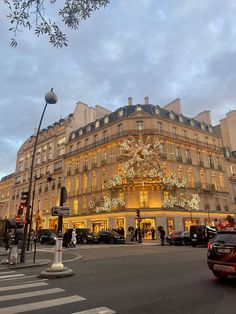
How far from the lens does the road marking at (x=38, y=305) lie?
14.8 feet

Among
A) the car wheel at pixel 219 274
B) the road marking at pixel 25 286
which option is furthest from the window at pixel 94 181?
the car wheel at pixel 219 274

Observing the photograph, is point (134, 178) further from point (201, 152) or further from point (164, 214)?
point (201, 152)

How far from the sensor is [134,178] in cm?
3269

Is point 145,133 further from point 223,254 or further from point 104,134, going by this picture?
point 223,254

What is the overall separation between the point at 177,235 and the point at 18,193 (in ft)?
134

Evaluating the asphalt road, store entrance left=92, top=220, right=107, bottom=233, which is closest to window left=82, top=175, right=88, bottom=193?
store entrance left=92, top=220, right=107, bottom=233

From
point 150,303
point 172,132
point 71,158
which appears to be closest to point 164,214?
point 172,132

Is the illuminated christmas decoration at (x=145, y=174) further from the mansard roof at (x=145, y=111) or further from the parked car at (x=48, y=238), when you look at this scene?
the parked car at (x=48, y=238)

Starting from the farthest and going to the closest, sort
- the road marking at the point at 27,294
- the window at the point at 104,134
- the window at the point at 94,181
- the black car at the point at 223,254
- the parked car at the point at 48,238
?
the window at the point at 104,134 → the window at the point at 94,181 → the parked car at the point at 48,238 → the black car at the point at 223,254 → the road marking at the point at 27,294

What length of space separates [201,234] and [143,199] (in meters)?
12.3

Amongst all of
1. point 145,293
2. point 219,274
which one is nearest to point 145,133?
point 219,274

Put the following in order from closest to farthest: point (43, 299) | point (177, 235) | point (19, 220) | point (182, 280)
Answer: point (43, 299)
point (182, 280)
point (19, 220)
point (177, 235)

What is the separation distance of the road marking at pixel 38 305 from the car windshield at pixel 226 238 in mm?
4005

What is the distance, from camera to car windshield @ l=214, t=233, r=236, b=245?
673 centimetres
